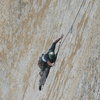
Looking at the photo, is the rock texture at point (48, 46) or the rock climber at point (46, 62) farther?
the rock climber at point (46, 62)

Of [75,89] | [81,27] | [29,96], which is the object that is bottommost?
[29,96]

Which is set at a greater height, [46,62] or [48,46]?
[48,46]

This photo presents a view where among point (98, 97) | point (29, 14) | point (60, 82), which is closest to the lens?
point (98, 97)

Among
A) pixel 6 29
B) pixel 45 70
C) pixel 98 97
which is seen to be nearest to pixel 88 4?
pixel 45 70

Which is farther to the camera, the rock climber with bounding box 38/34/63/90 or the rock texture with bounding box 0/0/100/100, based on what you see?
the rock climber with bounding box 38/34/63/90

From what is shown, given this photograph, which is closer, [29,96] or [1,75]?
[29,96]

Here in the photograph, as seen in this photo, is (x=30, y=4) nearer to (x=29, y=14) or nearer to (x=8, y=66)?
(x=29, y=14)

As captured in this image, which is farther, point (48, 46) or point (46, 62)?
point (48, 46)

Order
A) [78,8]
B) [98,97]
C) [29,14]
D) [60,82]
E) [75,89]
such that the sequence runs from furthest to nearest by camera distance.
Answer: [29,14] → [78,8] → [60,82] → [75,89] → [98,97]
